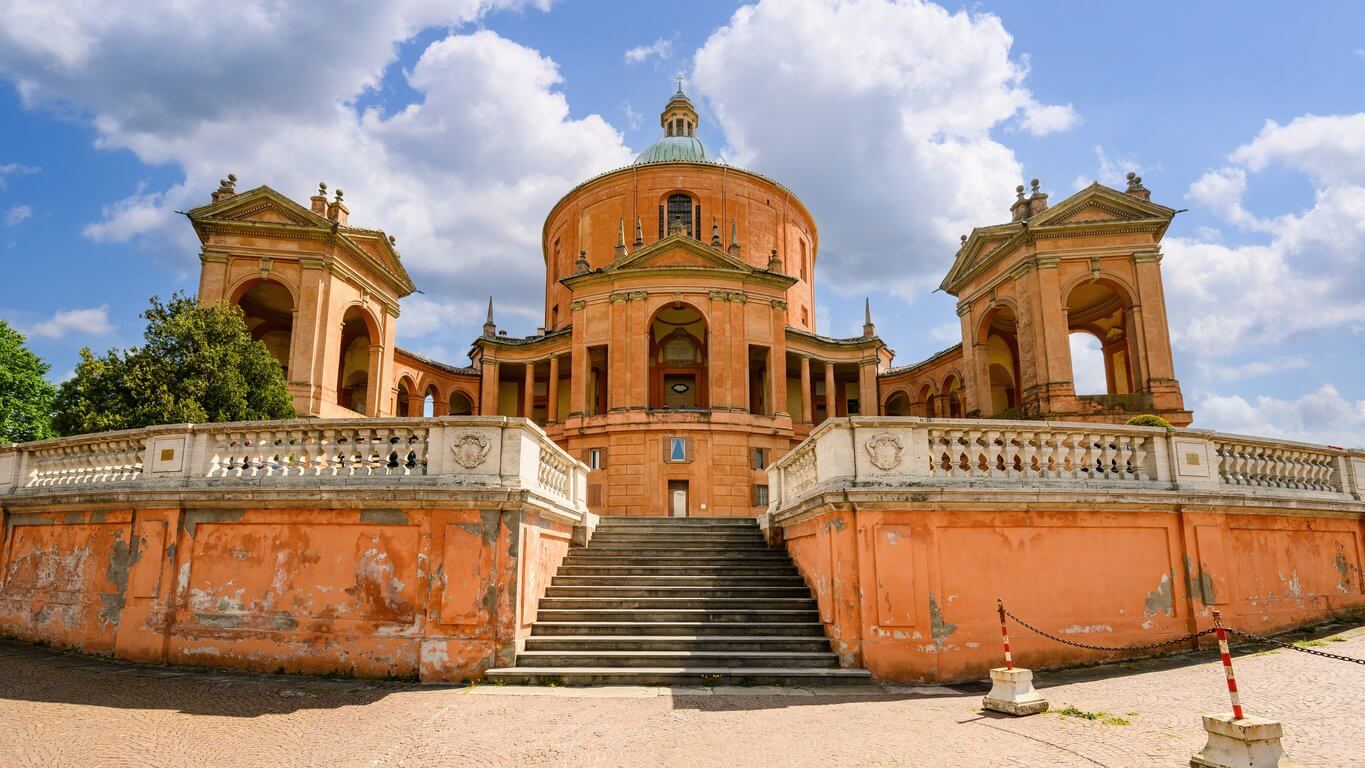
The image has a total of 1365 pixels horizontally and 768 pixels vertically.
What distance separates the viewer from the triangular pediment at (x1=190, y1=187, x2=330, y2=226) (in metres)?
25.7

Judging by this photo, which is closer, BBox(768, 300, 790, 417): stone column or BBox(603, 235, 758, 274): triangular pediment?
BBox(768, 300, 790, 417): stone column

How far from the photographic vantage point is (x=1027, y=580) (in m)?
10.1

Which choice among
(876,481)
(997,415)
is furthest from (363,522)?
(997,415)

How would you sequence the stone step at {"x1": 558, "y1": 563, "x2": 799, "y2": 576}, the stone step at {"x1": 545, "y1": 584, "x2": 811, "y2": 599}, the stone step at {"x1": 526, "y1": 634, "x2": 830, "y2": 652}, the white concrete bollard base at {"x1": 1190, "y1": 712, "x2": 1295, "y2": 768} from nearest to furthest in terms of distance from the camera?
the white concrete bollard base at {"x1": 1190, "y1": 712, "x2": 1295, "y2": 768}, the stone step at {"x1": 526, "y1": 634, "x2": 830, "y2": 652}, the stone step at {"x1": 545, "y1": 584, "x2": 811, "y2": 599}, the stone step at {"x1": 558, "y1": 563, "x2": 799, "y2": 576}

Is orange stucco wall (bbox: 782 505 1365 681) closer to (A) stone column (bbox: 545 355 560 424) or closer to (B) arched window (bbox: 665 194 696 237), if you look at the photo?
(A) stone column (bbox: 545 355 560 424)

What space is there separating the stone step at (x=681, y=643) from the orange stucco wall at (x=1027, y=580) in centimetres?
48

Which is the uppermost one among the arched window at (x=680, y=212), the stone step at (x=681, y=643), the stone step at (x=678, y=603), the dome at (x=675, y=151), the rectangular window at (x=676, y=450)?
→ the dome at (x=675, y=151)

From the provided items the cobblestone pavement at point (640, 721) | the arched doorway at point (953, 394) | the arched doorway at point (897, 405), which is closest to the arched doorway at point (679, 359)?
the arched doorway at point (953, 394)

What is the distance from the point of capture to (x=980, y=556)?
32.9 ft

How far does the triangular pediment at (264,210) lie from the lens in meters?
25.7

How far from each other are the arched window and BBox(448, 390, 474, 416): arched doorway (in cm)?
1454

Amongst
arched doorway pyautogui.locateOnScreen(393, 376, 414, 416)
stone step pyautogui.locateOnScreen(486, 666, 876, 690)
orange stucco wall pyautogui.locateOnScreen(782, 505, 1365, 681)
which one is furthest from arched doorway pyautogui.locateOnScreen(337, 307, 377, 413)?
orange stucco wall pyautogui.locateOnScreen(782, 505, 1365, 681)

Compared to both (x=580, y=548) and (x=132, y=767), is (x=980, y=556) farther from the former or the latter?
(x=132, y=767)

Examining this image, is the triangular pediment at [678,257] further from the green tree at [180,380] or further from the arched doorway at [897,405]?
the arched doorway at [897,405]
